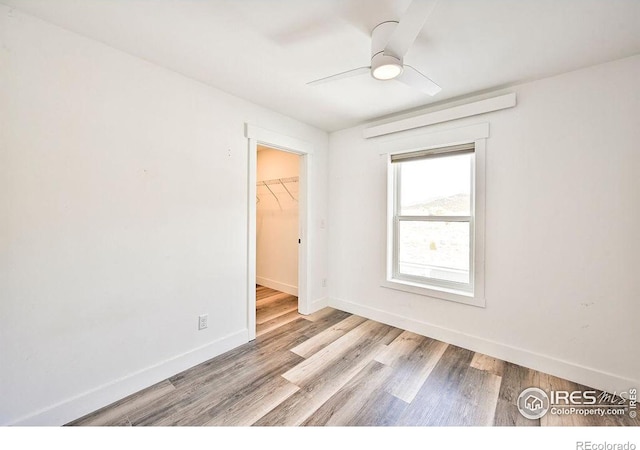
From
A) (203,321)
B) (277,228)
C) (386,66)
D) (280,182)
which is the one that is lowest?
(203,321)

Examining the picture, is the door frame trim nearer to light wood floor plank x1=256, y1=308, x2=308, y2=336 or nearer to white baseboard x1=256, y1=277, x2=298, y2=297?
light wood floor plank x1=256, y1=308, x2=308, y2=336

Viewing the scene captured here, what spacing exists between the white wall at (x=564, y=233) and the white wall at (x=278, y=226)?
2.16m

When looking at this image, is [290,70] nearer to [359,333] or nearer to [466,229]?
[466,229]

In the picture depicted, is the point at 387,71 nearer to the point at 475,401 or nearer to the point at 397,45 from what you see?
the point at 397,45

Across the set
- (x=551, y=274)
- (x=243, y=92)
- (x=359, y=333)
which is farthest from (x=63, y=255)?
(x=551, y=274)

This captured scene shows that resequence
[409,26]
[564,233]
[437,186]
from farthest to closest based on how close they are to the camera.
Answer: [437,186], [564,233], [409,26]

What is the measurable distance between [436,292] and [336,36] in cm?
237

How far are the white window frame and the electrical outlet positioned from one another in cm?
189

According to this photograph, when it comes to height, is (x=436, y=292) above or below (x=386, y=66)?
below

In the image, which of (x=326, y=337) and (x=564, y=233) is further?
(x=326, y=337)

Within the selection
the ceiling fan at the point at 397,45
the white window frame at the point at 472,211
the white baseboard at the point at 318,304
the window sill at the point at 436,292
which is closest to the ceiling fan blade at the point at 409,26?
the ceiling fan at the point at 397,45

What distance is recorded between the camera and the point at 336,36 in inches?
63.5

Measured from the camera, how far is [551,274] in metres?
2.06

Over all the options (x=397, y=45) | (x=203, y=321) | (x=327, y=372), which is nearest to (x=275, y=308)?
(x=203, y=321)
